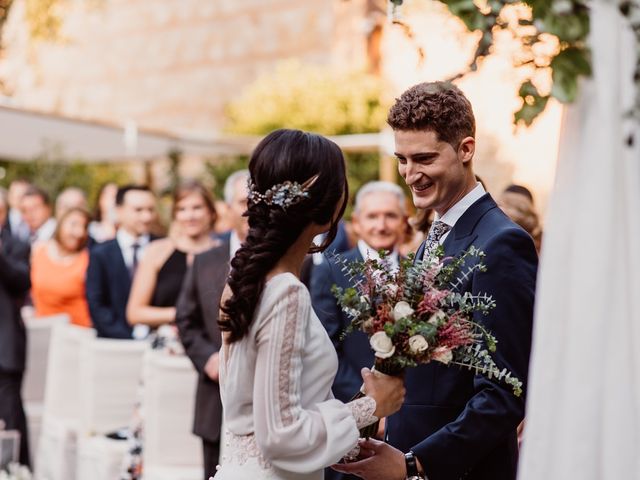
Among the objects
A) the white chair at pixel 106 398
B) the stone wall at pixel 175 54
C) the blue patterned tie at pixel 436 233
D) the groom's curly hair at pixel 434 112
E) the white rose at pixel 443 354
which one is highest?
the stone wall at pixel 175 54

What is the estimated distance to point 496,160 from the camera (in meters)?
17.4

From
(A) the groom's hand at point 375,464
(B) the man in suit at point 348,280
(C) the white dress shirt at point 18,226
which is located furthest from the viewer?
(C) the white dress shirt at point 18,226

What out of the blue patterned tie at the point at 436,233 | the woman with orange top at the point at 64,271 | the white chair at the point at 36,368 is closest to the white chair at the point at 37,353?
the white chair at the point at 36,368

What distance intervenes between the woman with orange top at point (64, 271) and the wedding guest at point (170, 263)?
1.71 metres

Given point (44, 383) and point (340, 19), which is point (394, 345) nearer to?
point (44, 383)

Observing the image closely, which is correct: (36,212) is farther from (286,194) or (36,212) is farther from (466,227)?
(286,194)

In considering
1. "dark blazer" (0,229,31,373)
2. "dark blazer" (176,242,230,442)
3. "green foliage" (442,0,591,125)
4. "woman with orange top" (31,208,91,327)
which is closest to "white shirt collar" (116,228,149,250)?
"woman with orange top" (31,208,91,327)

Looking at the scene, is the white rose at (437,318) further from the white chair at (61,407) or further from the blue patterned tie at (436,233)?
the white chair at (61,407)

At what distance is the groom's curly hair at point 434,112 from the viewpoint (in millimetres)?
3229

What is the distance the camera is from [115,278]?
8.18m

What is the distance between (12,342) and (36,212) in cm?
358

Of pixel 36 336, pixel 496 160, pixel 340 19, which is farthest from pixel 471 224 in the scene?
pixel 340 19

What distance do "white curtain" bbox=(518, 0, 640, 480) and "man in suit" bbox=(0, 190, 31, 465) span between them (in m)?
→ 6.31

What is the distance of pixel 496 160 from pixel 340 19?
6704 mm
